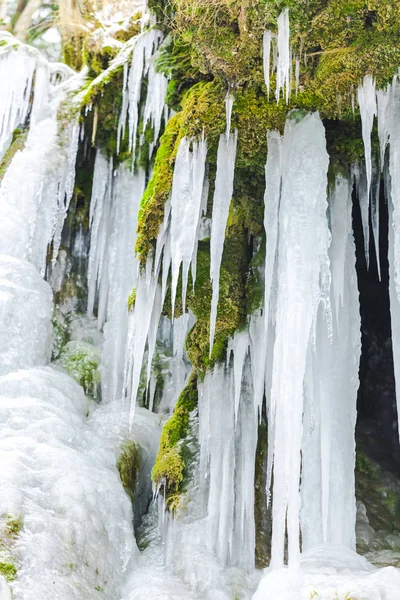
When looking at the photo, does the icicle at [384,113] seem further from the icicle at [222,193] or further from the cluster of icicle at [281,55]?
the icicle at [222,193]

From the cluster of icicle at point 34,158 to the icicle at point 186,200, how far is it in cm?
380

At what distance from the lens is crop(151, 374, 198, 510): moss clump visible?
607 centimetres

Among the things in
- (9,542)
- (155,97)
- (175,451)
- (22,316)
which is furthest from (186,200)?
(155,97)

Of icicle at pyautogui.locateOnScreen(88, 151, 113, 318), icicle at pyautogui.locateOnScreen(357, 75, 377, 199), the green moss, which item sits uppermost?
icicle at pyautogui.locateOnScreen(88, 151, 113, 318)

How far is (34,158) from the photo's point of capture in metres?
8.85

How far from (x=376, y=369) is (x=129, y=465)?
142 inches

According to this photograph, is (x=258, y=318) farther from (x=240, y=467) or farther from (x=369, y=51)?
(x=369, y=51)

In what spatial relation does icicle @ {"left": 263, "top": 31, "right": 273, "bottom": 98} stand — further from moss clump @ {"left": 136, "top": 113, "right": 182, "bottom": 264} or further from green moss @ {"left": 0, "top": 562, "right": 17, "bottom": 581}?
green moss @ {"left": 0, "top": 562, "right": 17, "bottom": 581}

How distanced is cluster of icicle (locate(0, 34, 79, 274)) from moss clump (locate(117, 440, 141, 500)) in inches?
111

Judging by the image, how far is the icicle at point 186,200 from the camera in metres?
5.04

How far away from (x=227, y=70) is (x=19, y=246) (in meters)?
4.41

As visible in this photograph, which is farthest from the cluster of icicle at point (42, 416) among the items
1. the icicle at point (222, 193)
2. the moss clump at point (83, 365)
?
the icicle at point (222, 193)

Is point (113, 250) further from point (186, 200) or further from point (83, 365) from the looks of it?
point (186, 200)

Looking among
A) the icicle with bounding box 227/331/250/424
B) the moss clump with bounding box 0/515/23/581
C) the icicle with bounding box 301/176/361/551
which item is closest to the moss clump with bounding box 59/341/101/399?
the icicle with bounding box 227/331/250/424
